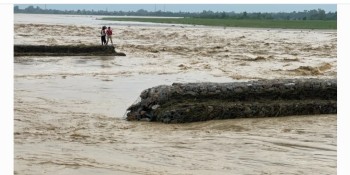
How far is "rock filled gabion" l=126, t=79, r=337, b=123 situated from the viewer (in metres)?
8.94

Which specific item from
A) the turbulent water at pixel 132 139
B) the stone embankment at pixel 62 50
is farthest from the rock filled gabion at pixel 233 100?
the stone embankment at pixel 62 50

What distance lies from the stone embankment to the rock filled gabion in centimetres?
1348

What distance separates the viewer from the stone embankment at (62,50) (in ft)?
69.9

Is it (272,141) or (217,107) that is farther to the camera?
(217,107)

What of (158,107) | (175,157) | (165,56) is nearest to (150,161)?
(175,157)

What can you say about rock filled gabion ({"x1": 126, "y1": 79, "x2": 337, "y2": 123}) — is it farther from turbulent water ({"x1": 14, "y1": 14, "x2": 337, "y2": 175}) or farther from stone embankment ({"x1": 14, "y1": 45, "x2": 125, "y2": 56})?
stone embankment ({"x1": 14, "y1": 45, "x2": 125, "y2": 56})

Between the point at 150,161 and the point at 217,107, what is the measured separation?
3.20 meters

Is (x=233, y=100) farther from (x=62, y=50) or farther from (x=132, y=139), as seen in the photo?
(x=62, y=50)

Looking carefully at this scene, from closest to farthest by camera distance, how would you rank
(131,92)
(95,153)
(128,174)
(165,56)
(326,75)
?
(128,174), (95,153), (131,92), (326,75), (165,56)

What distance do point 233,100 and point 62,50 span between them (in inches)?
570

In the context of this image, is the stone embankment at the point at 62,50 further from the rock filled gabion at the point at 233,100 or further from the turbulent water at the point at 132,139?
the rock filled gabion at the point at 233,100

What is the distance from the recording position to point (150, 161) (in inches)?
241

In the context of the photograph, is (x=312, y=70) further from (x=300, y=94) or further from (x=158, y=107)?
(x=158, y=107)

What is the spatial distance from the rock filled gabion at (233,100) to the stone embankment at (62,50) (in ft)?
44.2
